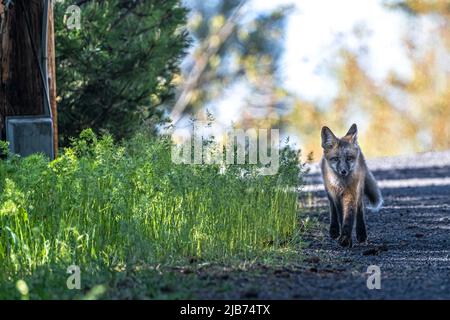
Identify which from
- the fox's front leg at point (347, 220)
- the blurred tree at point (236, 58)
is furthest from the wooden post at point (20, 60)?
the blurred tree at point (236, 58)

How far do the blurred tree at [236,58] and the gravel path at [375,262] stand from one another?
573 inches

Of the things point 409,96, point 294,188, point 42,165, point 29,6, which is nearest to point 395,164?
point 409,96

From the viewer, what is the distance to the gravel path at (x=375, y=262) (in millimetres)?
5719

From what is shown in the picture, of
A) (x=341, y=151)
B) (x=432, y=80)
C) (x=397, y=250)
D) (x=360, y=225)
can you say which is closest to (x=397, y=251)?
(x=397, y=250)

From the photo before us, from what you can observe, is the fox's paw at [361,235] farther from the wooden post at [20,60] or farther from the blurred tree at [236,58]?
the blurred tree at [236,58]

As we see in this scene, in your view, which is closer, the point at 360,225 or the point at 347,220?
the point at 347,220

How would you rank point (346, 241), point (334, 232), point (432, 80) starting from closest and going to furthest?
1. point (346, 241)
2. point (334, 232)
3. point (432, 80)

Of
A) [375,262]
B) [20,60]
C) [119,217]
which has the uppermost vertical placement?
[20,60]

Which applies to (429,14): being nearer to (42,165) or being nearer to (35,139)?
(35,139)

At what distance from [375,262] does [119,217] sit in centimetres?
189

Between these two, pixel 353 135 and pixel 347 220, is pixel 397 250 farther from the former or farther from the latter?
pixel 353 135

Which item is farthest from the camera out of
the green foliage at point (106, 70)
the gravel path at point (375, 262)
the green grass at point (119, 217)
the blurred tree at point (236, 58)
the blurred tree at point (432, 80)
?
the blurred tree at point (236, 58)

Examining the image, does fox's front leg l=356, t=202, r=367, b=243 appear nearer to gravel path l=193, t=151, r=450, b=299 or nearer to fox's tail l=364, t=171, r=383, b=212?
gravel path l=193, t=151, r=450, b=299

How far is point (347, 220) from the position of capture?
8422mm
